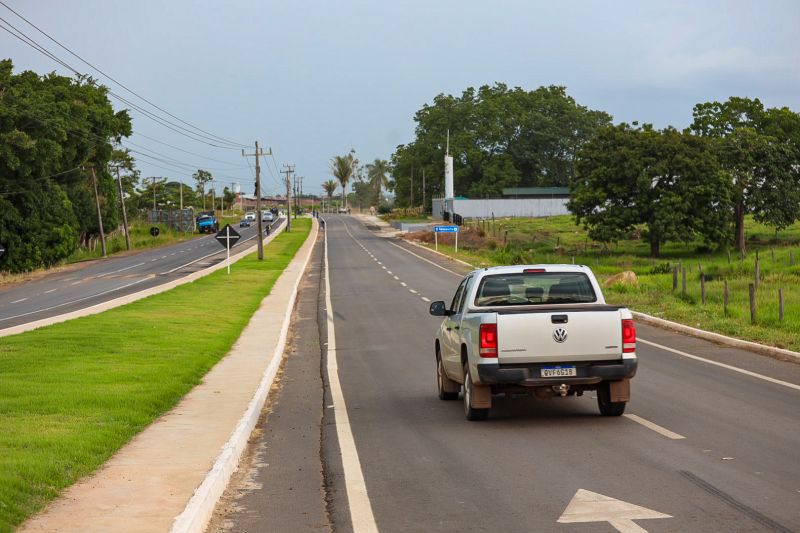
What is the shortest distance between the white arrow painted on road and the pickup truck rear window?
15.8ft

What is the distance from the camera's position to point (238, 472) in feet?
30.9

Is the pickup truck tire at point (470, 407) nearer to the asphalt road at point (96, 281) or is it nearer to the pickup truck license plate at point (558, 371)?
the pickup truck license plate at point (558, 371)

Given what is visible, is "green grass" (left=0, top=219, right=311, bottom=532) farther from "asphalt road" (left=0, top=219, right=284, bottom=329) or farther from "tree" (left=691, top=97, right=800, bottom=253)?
"tree" (left=691, top=97, right=800, bottom=253)

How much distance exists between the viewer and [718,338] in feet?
68.8

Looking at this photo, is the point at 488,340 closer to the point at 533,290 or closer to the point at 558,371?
the point at 558,371

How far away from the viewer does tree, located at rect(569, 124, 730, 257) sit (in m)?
64.8

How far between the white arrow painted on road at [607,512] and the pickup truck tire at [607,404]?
396cm

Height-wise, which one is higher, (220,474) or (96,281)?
(220,474)

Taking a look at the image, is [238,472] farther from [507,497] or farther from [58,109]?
[58,109]

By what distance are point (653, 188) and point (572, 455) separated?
59723 millimetres

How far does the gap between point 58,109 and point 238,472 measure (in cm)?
6862

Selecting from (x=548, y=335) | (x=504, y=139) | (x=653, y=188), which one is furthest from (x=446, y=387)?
(x=504, y=139)

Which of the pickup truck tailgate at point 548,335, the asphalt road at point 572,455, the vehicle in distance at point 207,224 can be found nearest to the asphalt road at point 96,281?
the asphalt road at point 572,455

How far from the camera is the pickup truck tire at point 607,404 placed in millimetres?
11797
